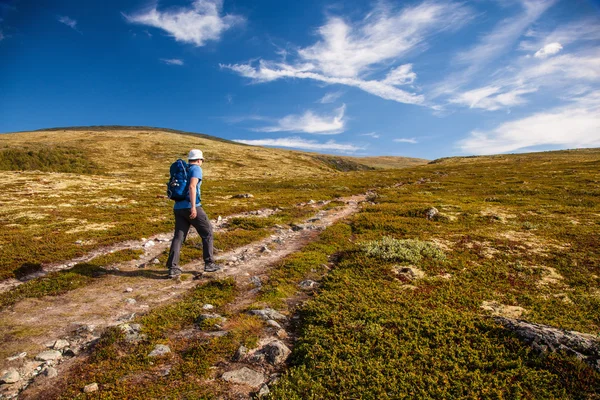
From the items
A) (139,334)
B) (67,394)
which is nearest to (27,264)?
(139,334)

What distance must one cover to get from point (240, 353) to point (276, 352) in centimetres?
88

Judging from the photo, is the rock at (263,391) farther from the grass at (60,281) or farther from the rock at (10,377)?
the grass at (60,281)

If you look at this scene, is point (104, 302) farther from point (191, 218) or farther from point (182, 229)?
point (191, 218)

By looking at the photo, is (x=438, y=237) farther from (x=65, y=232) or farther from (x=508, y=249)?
(x=65, y=232)

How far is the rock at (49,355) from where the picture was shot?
7113 millimetres

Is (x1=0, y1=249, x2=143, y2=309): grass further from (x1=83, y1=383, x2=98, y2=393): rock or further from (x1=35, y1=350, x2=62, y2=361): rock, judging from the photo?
(x1=83, y1=383, x2=98, y2=393): rock

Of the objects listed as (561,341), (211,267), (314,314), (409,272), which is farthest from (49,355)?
(561,341)

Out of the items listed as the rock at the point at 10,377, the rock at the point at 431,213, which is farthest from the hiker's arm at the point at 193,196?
the rock at the point at 431,213

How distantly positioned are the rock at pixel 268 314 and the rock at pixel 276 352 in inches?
55.1

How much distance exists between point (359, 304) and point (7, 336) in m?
10.0

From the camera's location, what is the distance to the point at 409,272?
40.8ft

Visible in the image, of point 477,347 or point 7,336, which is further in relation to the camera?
point 7,336

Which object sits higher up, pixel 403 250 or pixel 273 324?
pixel 403 250

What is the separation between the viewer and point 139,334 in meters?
8.09
